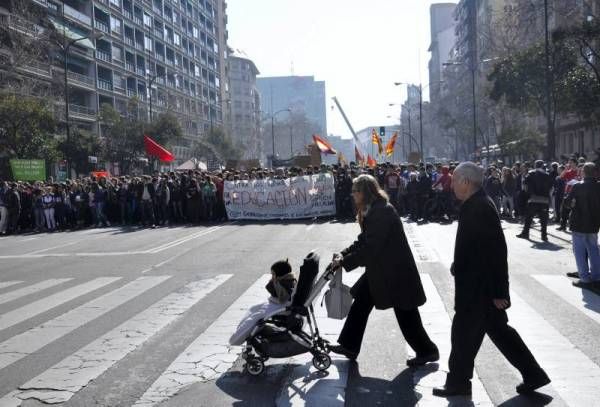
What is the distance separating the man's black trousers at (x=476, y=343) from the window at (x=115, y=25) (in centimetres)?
6856

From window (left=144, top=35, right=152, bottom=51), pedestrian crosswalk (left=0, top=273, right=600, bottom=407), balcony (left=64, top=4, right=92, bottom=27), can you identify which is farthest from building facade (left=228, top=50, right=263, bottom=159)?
pedestrian crosswalk (left=0, top=273, right=600, bottom=407)

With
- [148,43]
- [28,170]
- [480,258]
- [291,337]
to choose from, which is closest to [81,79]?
[148,43]

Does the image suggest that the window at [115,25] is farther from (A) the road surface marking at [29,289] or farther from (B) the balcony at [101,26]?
(A) the road surface marking at [29,289]

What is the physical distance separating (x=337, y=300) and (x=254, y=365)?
894mm

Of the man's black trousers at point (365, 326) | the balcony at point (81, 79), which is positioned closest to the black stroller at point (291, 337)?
the man's black trousers at point (365, 326)

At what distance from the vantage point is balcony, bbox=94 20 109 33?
6405cm

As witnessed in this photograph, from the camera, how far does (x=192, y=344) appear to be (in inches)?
255

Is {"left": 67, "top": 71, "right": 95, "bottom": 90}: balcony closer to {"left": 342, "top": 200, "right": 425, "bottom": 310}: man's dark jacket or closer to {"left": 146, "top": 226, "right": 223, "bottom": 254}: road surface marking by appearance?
{"left": 146, "top": 226, "right": 223, "bottom": 254}: road surface marking

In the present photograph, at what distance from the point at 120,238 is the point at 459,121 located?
161 feet

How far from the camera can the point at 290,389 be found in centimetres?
513

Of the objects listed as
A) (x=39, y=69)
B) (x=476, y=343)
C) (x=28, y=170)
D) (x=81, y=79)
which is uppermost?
(x=81, y=79)

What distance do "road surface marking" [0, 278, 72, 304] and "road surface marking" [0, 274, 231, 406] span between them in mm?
2378

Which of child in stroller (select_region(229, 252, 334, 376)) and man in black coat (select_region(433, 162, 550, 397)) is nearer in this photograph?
man in black coat (select_region(433, 162, 550, 397))

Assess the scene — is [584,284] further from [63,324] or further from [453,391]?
[63,324]
